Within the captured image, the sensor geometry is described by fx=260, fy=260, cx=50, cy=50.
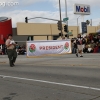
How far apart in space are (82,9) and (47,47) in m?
29.6

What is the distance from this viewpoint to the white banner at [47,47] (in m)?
23.8

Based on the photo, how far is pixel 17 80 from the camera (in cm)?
990

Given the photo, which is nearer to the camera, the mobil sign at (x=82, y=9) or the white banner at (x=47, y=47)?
the white banner at (x=47, y=47)

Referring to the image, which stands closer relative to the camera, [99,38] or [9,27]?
[99,38]

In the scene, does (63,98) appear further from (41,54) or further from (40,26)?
(40,26)

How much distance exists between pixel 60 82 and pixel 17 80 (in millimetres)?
1823

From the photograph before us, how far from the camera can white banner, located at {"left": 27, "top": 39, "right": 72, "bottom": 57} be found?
2384cm

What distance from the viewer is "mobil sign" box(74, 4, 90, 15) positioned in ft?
164

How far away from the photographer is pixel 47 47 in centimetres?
2448

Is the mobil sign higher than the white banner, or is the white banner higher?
the mobil sign

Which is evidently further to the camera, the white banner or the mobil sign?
the mobil sign

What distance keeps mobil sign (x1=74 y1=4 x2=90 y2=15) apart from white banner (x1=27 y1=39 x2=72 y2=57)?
25.2m

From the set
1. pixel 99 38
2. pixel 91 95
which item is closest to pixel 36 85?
pixel 91 95

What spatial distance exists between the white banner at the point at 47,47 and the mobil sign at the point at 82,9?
25.2 m
